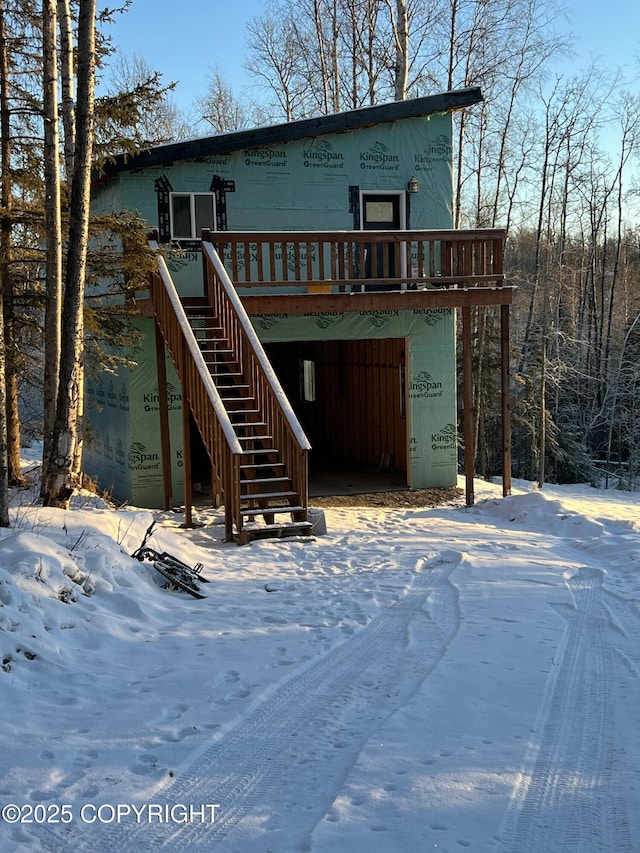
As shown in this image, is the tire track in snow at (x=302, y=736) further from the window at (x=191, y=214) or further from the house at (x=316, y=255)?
the window at (x=191, y=214)

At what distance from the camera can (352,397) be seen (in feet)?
59.0

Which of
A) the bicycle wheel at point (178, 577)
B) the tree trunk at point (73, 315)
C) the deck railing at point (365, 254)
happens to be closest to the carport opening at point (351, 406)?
the deck railing at point (365, 254)

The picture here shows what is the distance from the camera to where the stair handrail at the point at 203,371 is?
8562mm

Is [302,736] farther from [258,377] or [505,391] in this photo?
[505,391]

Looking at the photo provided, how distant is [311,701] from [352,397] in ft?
44.7

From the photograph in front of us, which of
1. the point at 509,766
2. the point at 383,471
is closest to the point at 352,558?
the point at 509,766

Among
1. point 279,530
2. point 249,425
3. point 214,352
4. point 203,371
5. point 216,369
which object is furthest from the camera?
point 216,369

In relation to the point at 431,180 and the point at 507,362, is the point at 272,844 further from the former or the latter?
the point at 431,180

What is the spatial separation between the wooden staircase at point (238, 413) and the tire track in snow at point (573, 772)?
4.06 metres

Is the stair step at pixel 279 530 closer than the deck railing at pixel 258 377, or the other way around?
the stair step at pixel 279 530

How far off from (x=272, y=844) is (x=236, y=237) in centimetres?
925

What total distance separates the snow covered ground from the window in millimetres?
6698

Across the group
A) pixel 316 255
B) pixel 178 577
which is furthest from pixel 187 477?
pixel 316 255

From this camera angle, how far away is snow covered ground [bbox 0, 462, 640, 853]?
3.32 meters
